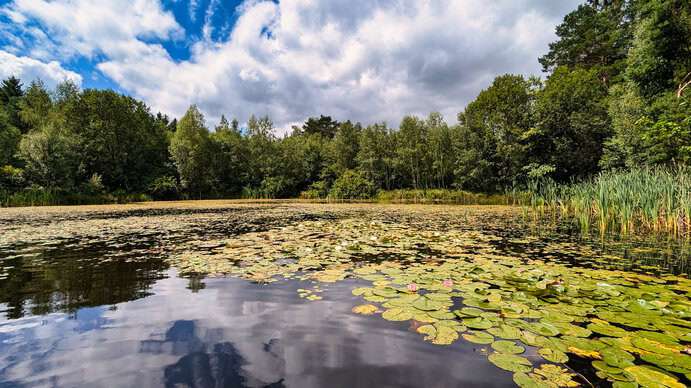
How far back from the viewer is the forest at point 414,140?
1528 centimetres

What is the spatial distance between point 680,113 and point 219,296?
17.3 meters

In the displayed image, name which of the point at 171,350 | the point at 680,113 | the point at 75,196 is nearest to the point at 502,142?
the point at 680,113

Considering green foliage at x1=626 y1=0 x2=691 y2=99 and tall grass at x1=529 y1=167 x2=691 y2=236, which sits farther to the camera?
green foliage at x1=626 y1=0 x2=691 y2=99

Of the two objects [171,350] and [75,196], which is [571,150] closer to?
[171,350]

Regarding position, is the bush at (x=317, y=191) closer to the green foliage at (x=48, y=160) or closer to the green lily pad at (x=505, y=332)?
the green foliage at (x=48, y=160)

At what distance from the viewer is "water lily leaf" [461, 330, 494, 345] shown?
2221 millimetres

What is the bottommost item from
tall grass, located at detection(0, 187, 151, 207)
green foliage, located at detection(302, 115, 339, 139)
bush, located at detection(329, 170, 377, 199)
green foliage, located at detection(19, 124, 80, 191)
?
tall grass, located at detection(0, 187, 151, 207)

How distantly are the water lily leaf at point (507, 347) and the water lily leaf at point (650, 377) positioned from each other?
1.82ft

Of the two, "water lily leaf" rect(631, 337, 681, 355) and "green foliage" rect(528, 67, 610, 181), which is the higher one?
"green foliage" rect(528, 67, 610, 181)

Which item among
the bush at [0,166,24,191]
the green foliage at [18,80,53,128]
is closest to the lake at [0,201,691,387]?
the bush at [0,166,24,191]

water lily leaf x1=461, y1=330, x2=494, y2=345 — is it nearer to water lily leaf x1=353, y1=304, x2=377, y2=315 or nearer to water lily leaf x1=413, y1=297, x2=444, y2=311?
water lily leaf x1=413, y1=297, x2=444, y2=311

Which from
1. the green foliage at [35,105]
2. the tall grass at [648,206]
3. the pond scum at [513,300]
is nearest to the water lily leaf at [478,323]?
the pond scum at [513,300]

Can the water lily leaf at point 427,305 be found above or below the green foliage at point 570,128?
below

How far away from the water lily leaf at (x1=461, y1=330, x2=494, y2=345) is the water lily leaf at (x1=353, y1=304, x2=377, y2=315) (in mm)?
885
